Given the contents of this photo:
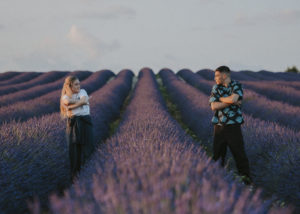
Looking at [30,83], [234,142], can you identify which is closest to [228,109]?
[234,142]

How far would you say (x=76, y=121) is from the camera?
455 centimetres

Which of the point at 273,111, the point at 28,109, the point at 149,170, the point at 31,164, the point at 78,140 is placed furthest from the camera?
the point at 28,109

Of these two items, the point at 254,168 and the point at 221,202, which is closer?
the point at 221,202

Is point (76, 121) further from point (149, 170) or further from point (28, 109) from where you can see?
point (28, 109)

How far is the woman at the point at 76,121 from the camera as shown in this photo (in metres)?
4.46

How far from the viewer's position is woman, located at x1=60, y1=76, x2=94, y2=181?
446 cm

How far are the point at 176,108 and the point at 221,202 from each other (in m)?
10.5

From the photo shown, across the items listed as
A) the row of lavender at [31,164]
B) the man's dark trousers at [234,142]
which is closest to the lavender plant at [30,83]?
the row of lavender at [31,164]

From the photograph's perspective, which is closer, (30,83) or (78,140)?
(78,140)

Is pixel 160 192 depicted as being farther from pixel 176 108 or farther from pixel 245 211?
pixel 176 108

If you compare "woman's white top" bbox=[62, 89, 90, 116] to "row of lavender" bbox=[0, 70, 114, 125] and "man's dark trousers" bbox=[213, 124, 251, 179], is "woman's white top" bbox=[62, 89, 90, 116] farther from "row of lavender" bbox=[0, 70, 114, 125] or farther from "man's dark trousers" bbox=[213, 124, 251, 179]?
"row of lavender" bbox=[0, 70, 114, 125]

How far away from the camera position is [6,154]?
3.60m

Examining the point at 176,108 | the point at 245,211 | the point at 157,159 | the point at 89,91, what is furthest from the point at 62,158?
the point at 89,91

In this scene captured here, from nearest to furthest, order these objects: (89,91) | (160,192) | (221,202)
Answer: (221,202) → (160,192) → (89,91)
